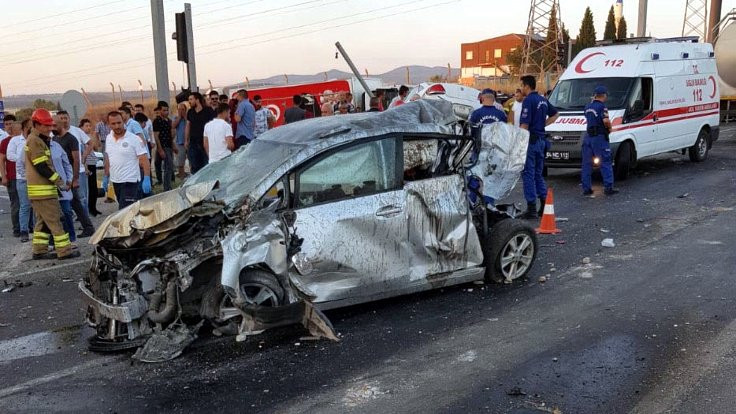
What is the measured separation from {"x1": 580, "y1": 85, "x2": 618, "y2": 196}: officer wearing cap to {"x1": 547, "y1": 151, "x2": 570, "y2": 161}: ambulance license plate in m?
0.93

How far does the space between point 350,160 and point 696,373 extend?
2983 millimetres

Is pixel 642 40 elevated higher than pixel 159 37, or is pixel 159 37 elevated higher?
pixel 159 37

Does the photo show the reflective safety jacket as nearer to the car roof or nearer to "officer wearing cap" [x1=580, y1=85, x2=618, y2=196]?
the car roof

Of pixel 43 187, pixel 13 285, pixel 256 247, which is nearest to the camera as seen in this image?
pixel 256 247

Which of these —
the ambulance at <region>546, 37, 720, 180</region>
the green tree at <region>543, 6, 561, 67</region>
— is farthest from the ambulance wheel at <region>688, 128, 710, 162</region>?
the green tree at <region>543, 6, 561, 67</region>

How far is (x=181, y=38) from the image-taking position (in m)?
12.0

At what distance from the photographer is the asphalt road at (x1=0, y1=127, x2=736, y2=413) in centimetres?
415

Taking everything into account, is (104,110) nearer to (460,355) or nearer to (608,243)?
(608,243)

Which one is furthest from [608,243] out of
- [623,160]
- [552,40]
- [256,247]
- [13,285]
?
[552,40]

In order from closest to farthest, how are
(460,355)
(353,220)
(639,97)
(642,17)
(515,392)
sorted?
1. (515,392)
2. (460,355)
3. (353,220)
4. (639,97)
5. (642,17)

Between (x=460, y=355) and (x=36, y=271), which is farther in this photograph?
(x=36, y=271)

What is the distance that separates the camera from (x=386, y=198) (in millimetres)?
5535

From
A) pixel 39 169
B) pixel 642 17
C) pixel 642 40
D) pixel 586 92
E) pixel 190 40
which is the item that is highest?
pixel 642 17

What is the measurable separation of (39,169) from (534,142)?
6.59 m
